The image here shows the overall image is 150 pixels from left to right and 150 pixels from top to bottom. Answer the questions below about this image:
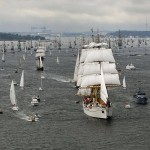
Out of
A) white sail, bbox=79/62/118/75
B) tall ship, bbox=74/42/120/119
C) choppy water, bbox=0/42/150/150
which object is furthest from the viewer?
white sail, bbox=79/62/118/75

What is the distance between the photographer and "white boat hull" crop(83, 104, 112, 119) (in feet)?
357

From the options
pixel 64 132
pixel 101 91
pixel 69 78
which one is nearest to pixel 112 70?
pixel 101 91

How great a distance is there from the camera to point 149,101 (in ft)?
437

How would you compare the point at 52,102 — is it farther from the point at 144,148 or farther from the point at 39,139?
the point at 144,148

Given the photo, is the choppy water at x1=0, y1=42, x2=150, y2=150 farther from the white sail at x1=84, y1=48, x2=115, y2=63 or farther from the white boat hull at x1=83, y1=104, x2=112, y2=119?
the white sail at x1=84, y1=48, x2=115, y2=63

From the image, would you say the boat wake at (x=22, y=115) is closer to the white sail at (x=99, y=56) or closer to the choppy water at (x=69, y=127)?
the choppy water at (x=69, y=127)

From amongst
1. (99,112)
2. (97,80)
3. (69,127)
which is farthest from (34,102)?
(69,127)

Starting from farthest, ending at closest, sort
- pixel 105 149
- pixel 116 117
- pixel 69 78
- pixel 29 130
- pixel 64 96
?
pixel 69 78 < pixel 64 96 < pixel 116 117 < pixel 29 130 < pixel 105 149

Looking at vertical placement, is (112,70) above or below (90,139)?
above

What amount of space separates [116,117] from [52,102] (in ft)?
85.6

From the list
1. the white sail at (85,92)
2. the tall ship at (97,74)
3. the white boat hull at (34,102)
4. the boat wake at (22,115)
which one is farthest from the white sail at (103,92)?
the white boat hull at (34,102)

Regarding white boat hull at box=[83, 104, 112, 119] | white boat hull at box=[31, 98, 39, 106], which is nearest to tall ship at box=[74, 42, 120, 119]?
white boat hull at box=[83, 104, 112, 119]

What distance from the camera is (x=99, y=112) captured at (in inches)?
4345

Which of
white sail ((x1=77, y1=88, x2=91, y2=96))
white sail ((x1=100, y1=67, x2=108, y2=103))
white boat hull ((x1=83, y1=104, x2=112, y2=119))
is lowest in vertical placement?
white boat hull ((x1=83, y1=104, x2=112, y2=119))
